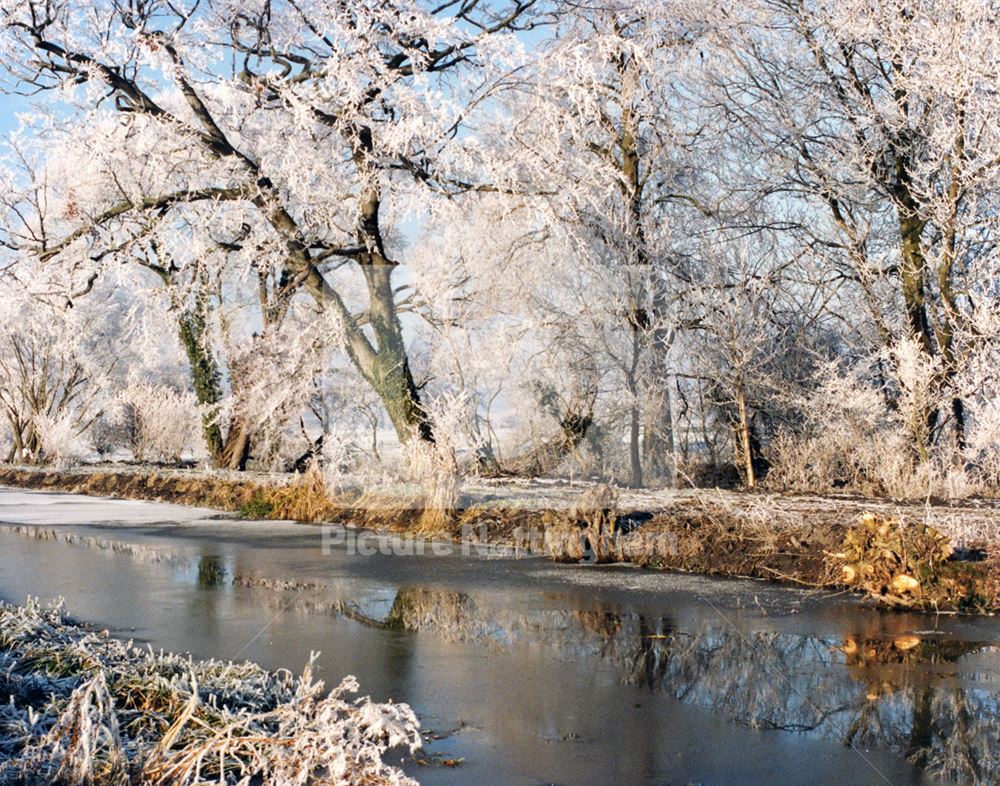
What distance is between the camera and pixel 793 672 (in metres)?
6.69

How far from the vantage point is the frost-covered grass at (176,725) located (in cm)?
428

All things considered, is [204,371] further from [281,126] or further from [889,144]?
[889,144]

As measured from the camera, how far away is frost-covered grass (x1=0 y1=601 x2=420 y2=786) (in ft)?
14.0

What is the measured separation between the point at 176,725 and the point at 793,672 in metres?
4.03

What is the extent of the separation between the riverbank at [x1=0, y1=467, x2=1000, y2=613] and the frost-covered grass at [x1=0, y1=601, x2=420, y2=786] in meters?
5.16

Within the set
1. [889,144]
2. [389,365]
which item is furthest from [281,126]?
[889,144]

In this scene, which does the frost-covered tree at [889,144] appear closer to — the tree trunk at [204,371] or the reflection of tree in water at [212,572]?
the reflection of tree in water at [212,572]

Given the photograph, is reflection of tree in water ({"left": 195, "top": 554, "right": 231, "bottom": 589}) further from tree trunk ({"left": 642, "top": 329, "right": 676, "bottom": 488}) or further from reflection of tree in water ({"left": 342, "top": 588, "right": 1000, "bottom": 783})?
tree trunk ({"left": 642, "top": 329, "right": 676, "bottom": 488})

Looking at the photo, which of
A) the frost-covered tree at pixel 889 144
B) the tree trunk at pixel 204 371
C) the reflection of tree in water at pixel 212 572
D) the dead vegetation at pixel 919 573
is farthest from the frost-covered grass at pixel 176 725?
the tree trunk at pixel 204 371

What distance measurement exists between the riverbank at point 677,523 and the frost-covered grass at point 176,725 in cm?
516

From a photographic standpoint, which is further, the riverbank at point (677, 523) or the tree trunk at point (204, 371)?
the tree trunk at point (204, 371)

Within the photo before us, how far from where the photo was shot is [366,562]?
11.2m

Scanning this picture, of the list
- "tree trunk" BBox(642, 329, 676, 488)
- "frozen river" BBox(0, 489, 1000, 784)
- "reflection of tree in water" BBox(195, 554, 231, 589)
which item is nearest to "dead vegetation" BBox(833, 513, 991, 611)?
"frozen river" BBox(0, 489, 1000, 784)

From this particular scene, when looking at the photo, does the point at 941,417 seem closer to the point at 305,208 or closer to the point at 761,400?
the point at 761,400
